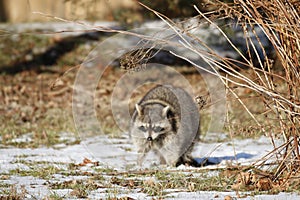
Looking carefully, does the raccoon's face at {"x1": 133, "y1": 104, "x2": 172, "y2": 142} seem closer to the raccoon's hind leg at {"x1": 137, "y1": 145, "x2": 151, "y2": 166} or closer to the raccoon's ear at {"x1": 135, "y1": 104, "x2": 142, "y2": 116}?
the raccoon's ear at {"x1": 135, "y1": 104, "x2": 142, "y2": 116}

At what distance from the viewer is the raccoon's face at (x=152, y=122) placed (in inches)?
268

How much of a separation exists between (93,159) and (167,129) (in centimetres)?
103

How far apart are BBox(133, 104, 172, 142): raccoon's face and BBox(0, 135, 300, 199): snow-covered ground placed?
423 millimetres

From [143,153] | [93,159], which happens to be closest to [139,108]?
[143,153]

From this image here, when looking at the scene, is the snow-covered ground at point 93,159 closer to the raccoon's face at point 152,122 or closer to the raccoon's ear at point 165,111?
the raccoon's face at point 152,122

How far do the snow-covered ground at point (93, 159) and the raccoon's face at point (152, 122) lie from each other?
42cm

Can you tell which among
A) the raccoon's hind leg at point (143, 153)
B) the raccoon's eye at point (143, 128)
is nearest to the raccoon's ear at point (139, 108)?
the raccoon's eye at point (143, 128)

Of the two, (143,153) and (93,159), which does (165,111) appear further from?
(93,159)

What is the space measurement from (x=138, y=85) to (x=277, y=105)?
8800 mm

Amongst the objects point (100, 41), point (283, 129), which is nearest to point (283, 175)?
point (283, 129)

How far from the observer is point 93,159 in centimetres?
703

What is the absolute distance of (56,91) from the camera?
12.9 m

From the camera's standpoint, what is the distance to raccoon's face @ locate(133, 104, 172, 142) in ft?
22.4

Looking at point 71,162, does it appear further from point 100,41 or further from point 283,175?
point 100,41
